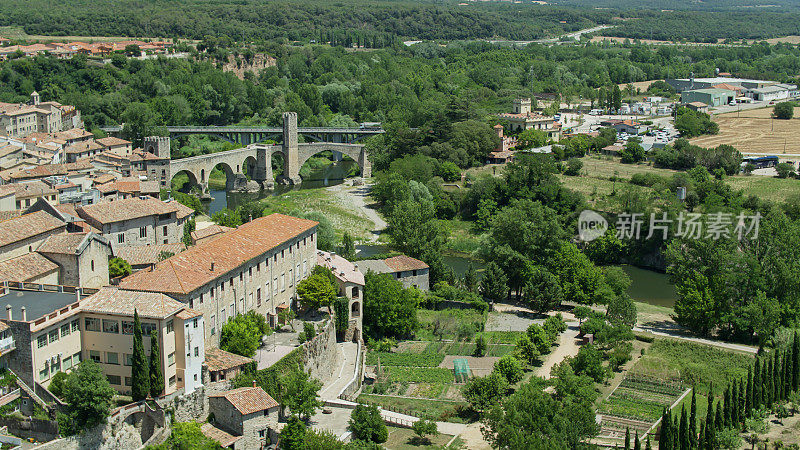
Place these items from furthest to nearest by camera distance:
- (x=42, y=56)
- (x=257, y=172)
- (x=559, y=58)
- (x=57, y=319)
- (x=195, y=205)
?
(x=559, y=58), (x=42, y=56), (x=257, y=172), (x=195, y=205), (x=57, y=319)

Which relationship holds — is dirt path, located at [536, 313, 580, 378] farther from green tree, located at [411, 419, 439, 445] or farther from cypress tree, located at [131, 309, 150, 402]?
cypress tree, located at [131, 309, 150, 402]

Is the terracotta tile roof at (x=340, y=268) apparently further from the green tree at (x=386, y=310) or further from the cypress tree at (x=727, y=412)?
the cypress tree at (x=727, y=412)

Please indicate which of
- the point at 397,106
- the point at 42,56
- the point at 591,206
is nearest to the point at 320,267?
the point at 591,206

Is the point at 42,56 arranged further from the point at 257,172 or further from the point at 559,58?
the point at 559,58

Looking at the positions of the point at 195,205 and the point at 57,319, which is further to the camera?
the point at 195,205

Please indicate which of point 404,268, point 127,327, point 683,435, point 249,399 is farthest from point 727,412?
point 127,327

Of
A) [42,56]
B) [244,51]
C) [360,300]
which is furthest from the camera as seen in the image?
[244,51]
